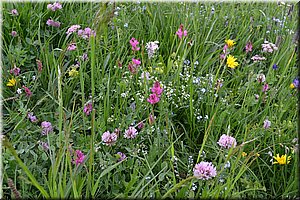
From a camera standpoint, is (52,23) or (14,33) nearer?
(14,33)

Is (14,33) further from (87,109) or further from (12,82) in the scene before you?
(87,109)

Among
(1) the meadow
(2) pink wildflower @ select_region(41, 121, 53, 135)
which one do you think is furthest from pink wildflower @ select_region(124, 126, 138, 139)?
(2) pink wildflower @ select_region(41, 121, 53, 135)

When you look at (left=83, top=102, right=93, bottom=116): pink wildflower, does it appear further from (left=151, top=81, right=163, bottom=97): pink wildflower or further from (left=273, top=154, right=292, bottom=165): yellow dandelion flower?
(left=273, top=154, right=292, bottom=165): yellow dandelion flower

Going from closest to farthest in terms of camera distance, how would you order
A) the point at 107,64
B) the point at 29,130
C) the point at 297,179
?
the point at 297,179, the point at 29,130, the point at 107,64

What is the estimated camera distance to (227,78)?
2072 mm

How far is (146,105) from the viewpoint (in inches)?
65.9

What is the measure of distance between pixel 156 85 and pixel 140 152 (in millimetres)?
241

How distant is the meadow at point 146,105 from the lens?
1345 mm

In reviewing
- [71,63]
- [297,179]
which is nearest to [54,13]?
[71,63]

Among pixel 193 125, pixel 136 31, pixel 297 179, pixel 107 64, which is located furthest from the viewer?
pixel 136 31

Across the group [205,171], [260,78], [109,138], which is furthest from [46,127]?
[260,78]

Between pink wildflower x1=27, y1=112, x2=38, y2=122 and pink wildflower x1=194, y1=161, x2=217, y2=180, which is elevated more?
pink wildflower x1=194, y1=161, x2=217, y2=180

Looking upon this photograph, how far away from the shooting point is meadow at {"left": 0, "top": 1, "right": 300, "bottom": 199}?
1345 mm

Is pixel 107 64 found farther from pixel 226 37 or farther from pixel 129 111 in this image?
pixel 226 37
